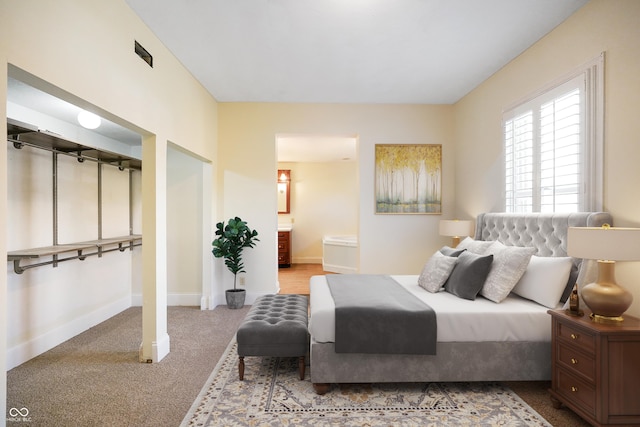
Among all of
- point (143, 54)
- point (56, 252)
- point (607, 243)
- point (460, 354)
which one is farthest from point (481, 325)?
point (56, 252)

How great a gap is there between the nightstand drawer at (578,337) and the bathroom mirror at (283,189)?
23.2 feet

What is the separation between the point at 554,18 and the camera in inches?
109

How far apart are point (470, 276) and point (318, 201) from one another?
622cm

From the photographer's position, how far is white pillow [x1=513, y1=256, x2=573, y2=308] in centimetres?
255

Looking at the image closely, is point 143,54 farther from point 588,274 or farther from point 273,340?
point 588,274

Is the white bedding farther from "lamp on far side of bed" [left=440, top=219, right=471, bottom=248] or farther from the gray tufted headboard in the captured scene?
"lamp on far side of bed" [left=440, top=219, right=471, bottom=248]

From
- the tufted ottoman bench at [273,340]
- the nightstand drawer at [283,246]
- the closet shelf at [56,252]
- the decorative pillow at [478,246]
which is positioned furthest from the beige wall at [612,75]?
the nightstand drawer at [283,246]

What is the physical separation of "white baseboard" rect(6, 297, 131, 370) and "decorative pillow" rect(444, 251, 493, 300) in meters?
3.83

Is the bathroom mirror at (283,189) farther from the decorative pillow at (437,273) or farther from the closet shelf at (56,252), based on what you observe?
the decorative pillow at (437,273)

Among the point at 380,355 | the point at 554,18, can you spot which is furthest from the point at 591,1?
the point at 380,355

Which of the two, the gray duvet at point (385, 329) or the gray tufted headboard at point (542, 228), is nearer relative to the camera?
the gray duvet at point (385, 329)

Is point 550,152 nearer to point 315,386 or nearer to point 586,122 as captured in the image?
point 586,122

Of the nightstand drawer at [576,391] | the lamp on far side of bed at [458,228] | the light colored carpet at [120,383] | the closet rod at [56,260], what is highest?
the lamp on far side of bed at [458,228]

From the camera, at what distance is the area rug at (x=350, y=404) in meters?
2.15
